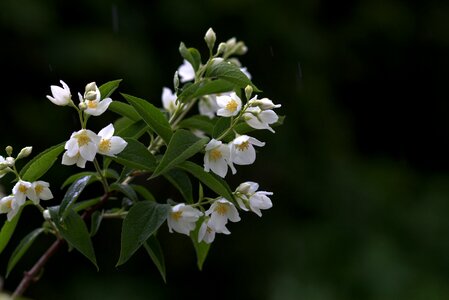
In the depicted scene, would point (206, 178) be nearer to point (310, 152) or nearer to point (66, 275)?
point (66, 275)

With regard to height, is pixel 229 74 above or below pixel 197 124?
above

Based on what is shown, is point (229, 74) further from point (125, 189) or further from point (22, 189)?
point (22, 189)

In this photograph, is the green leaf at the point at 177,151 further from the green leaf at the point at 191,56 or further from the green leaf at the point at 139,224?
the green leaf at the point at 191,56

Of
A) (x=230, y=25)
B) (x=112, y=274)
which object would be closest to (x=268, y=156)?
(x=230, y=25)

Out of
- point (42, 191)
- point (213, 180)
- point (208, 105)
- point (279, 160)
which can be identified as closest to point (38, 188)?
point (42, 191)

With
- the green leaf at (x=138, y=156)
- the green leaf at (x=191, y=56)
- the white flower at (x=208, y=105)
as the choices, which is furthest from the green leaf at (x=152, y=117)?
the white flower at (x=208, y=105)

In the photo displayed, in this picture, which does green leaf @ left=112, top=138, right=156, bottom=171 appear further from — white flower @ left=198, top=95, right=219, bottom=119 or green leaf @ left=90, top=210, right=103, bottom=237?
white flower @ left=198, top=95, right=219, bottom=119
